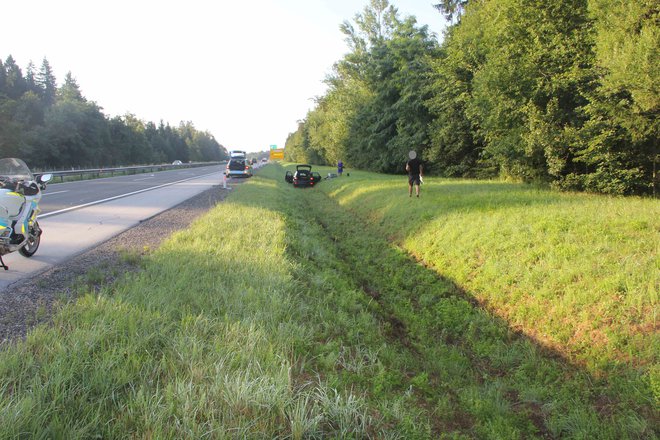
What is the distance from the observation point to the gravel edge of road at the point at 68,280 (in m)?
3.96

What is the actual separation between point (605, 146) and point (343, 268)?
9.97 metres

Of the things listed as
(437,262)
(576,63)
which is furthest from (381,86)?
(437,262)

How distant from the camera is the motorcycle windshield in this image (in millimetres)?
6492

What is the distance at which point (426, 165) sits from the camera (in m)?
28.5

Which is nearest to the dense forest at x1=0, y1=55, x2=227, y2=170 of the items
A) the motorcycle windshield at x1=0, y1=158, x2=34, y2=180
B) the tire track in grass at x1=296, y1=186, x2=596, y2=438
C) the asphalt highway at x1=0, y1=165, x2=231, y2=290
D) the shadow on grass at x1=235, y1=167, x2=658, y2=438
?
the asphalt highway at x1=0, y1=165, x2=231, y2=290

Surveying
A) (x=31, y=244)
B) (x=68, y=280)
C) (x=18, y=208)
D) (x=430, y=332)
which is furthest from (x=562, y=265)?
(x=31, y=244)

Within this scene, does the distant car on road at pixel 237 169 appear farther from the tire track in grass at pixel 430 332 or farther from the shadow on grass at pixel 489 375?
the shadow on grass at pixel 489 375

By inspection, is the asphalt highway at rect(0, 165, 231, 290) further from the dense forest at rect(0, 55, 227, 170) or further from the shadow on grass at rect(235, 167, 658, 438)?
the dense forest at rect(0, 55, 227, 170)

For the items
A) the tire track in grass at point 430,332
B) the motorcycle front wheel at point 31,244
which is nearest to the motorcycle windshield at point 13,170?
the motorcycle front wheel at point 31,244

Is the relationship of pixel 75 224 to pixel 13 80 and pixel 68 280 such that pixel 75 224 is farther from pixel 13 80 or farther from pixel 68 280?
pixel 13 80

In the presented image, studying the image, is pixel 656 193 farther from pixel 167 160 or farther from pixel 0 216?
pixel 167 160

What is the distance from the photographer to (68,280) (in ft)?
17.6

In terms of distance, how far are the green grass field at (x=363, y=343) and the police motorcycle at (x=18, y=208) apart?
1980 millimetres

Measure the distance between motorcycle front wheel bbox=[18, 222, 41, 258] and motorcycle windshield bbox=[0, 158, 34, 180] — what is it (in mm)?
908
